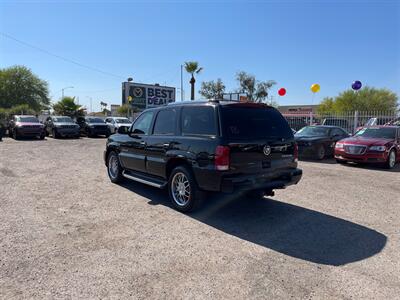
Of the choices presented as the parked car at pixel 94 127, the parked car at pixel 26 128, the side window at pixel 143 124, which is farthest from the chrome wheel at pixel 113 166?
the parked car at pixel 94 127

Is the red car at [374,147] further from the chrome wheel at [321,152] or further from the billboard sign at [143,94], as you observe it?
the billboard sign at [143,94]

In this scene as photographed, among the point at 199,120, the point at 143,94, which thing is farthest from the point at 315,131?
the point at 143,94

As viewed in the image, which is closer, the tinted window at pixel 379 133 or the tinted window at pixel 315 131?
the tinted window at pixel 379 133

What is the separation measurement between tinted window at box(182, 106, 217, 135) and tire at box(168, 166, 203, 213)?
2.33ft

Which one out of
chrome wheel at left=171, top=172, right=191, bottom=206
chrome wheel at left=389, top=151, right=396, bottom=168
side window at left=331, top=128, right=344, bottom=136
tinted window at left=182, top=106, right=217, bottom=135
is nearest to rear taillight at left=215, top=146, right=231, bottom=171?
tinted window at left=182, top=106, right=217, bottom=135

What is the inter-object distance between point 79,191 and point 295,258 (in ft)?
16.9

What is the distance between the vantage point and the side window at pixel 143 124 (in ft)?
22.9

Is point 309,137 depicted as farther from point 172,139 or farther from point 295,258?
point 295,258

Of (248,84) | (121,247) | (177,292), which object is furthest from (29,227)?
(248,84)

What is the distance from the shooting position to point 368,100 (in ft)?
162

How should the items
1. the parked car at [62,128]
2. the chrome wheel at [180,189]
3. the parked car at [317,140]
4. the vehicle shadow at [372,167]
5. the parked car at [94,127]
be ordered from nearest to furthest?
the chrome wheel at [180,189]
the vehicle shadow at [372,167]
the parked car at [317,140]
the parked car at [62,128]
the parked car at [94,127]

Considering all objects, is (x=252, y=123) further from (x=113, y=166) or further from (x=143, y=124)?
(x=113, y=166)

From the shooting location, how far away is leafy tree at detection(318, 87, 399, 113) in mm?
47844

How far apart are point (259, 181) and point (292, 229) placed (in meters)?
0.89
